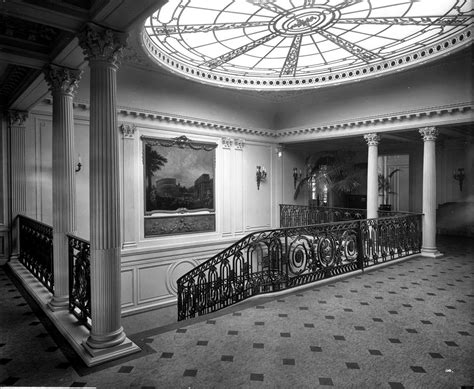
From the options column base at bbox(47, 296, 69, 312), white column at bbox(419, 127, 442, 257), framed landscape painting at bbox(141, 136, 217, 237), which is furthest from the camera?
framed landscape painting at bbox(141, 136, 217, 237)

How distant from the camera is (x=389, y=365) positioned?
3504 mm

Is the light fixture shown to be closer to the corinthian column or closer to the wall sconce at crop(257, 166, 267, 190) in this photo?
the wall sconce at crop(257, 166, 267, 190)

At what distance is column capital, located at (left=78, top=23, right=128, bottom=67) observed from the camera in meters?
3.72

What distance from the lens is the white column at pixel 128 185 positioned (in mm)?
10125

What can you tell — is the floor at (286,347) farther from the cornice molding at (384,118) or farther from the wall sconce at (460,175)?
the wall sconce at (460,175)

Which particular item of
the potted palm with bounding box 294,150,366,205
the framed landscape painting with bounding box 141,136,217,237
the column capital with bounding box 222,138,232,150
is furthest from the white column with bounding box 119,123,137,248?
the potted palm with bounding box 294,150,366,205

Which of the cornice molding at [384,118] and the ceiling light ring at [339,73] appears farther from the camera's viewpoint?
the cornice molding at [384,118]

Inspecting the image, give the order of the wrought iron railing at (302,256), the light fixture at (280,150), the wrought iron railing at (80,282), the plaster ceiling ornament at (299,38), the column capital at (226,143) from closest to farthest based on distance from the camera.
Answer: the wrought iron railing at (80,282), the wrought iron railing at (302,256), the plaster ceiling ornament at (299,38), the column capital at (226,143), the light fixture at (280,150)

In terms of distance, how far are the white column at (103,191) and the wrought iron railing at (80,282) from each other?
1.97ft

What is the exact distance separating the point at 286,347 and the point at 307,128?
32.6 ft

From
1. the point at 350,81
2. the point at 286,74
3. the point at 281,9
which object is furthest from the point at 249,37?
the point at 350,81

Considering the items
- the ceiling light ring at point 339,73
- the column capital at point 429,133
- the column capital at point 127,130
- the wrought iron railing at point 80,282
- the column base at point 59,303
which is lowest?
the column base at point 59,303

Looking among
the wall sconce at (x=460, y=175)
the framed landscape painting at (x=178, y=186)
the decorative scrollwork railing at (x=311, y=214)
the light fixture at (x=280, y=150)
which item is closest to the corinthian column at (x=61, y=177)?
the framed landscape painting at (x=178, y=186)

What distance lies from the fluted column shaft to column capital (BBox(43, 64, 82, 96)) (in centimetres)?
140
